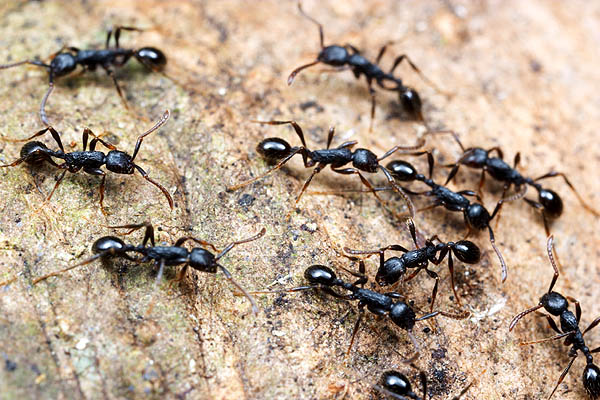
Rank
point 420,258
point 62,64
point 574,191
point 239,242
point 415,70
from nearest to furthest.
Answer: point 239,242 → point 420,258 → point 62,64 → point 574,191 → point 415,70

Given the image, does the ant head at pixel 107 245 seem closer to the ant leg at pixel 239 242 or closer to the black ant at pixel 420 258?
the ant leg at pixel 239 242

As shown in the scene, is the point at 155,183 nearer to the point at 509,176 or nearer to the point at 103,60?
the point at 103,60

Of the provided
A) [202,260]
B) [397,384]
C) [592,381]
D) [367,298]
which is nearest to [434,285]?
[367,298]

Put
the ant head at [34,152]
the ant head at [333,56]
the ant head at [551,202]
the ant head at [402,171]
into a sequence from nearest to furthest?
the ant head at [34,152] → the ant head at [402,171] → the ant head at [551,202] → the ant head at [333,56]

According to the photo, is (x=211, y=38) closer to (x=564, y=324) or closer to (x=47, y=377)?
(x=47, y=377)

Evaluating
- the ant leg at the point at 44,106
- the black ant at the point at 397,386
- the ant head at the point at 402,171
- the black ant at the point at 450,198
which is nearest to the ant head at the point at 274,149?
the black ant at the point at 450,198
